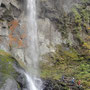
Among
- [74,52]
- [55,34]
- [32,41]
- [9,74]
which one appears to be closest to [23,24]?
[32,41]

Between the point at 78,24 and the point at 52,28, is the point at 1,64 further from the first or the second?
the point at 78,24

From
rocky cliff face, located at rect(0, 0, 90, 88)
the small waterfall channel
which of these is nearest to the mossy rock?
rocky cliff face, located at rect(0, 0, 90, 88)

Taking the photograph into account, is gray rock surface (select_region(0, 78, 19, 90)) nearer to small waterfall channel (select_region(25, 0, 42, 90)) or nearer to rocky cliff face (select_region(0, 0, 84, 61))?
rocky cliff face (select_region(0, 0, 84, 61))

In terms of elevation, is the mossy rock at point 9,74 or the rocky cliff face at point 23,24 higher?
Result: the rocky cliff face at point 23,24

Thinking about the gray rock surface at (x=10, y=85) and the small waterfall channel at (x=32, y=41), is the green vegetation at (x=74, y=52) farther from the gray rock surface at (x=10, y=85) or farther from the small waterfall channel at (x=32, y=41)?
the gray rock surface at (x=10, y=85)

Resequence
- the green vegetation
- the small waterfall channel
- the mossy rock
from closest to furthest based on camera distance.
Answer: the mossy rock, the green vegetation, the small waterfall channel

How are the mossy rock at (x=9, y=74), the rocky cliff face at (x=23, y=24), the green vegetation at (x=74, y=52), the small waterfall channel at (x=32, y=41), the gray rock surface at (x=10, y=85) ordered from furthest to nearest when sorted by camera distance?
1. the small waterfall channel at (x=32, y=41)
2. the green vegetation at (x=74, y=52)
3. the rocky cliff face at (x=23, y=24)
4. the mossy rock at (x=9, y=74)
5. the gray rock surface at (x=10, y=85)

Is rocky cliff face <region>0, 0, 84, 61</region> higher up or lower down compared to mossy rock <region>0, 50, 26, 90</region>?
higher up

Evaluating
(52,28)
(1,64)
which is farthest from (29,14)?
(1,64)

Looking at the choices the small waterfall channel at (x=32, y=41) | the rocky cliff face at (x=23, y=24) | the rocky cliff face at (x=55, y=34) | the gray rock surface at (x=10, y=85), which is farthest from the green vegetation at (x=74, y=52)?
the gray rock surface at (x=10, y=85)

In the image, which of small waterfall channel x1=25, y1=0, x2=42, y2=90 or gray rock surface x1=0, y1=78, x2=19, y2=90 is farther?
small waterfall channel x1=25, y1=0, x2=42, y2=90

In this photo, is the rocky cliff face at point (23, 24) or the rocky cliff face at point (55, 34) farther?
the rocky cliff face at point (55, 34)

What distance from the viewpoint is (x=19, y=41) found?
20.7m

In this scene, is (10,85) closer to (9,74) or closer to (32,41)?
(9,74)
